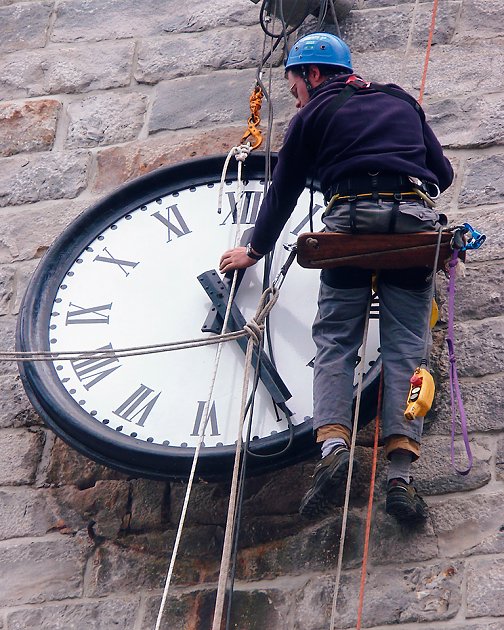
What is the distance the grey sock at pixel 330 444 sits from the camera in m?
3.55

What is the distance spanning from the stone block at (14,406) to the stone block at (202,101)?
1.06 meters

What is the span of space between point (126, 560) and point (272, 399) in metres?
0.58

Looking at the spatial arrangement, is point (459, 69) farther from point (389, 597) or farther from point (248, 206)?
point (389, 597)

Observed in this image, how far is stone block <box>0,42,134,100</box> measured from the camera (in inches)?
205

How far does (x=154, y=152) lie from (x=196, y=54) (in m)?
0.52

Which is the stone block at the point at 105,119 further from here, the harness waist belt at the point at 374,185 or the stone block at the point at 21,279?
the harness waist belt at the point at 374,185

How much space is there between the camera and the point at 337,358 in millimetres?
3713

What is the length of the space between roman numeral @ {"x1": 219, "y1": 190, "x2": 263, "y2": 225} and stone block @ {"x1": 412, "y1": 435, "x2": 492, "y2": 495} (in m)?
0.86

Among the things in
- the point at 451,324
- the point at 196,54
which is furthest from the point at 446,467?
the point at 196,54

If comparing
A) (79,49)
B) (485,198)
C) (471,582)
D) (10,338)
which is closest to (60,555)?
(10,338)

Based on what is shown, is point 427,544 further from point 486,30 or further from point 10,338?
point 486,30

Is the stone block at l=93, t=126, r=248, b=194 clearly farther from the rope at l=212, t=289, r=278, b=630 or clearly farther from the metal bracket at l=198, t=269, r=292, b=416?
the rope at l=212, t=289, r=278, b=630

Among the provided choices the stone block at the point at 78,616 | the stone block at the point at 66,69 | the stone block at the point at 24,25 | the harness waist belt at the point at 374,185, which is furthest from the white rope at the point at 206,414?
the stone block at the point at 24,25

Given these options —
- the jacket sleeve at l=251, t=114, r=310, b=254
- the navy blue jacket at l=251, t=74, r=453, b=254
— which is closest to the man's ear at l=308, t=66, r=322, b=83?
the navy blue jacket at l=251, t=74, r=453, b=254
